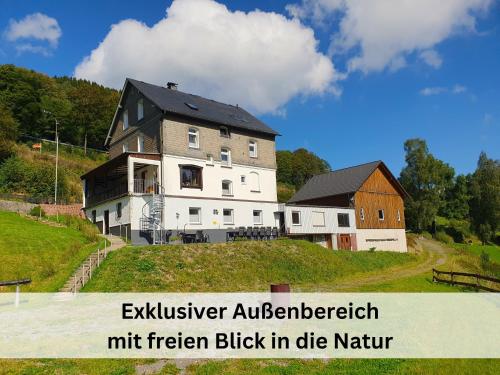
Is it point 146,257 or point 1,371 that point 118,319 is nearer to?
point 1,371

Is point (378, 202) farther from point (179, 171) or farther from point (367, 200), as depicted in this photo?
point (179, 171)

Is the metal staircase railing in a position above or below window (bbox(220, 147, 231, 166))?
below

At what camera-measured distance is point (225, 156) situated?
33969mm

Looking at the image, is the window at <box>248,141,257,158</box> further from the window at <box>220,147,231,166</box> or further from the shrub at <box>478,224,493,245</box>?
the shrub at <box>478,224,493,245</box>

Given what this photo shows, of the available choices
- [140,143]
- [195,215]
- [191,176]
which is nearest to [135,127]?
[140,143]

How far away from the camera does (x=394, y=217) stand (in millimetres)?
43656

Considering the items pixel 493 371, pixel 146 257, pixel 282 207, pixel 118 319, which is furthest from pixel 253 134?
pixel 493 371

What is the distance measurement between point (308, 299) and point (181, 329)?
6.81m

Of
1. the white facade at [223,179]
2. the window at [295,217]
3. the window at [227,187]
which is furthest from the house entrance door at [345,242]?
the window at [227,187]

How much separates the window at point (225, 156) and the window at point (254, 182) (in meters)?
2.57

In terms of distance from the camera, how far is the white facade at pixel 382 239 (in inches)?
1522

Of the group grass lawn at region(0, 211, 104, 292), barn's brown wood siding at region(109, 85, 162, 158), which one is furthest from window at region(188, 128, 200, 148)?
grass lawn at region(0, 211, 104, 292)

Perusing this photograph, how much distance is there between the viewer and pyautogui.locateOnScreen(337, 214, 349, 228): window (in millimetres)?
36816

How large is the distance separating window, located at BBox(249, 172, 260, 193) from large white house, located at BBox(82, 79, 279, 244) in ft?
0.30
